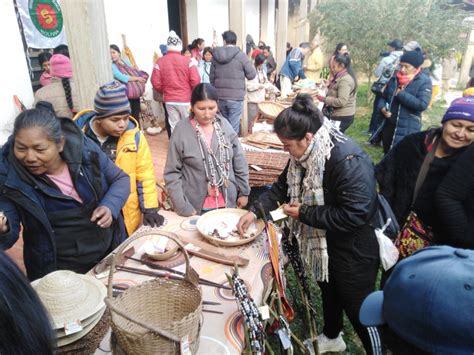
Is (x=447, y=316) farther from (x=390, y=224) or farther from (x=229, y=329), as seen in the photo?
(x=390, y=224)

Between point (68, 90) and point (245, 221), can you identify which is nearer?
point (245, 221)

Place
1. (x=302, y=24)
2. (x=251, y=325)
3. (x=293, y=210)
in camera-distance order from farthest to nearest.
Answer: (x=302, y=24), (x=293, y=210), (x=251, y=325)

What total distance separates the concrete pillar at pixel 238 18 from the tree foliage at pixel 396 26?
14.7ft

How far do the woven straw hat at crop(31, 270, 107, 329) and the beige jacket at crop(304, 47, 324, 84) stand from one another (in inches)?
316

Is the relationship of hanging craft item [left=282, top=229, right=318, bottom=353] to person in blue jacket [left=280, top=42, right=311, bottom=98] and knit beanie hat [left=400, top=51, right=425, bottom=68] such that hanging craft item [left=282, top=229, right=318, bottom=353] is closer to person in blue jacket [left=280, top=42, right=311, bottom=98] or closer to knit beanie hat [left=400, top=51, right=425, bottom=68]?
knit beanie hat [left=400, top=51, right=425, bottom=68]

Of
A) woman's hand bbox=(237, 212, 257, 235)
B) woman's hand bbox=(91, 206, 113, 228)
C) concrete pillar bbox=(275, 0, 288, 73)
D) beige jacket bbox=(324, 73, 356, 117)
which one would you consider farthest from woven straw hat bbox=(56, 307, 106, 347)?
concrete pillar bbox=(275, 0, 288, 73)

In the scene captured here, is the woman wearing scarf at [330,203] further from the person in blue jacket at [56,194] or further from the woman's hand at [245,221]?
the person in blue jacket at [56,194]

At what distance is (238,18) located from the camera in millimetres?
6484

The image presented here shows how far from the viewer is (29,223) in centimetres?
175

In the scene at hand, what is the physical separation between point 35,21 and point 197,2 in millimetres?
4955

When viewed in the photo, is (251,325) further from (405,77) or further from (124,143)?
(405,77)

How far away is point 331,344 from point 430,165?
137cm

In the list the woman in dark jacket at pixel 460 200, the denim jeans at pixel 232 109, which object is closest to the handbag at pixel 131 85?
the denim jeans at pixel 232 109

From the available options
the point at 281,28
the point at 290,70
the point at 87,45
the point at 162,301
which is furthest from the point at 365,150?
the point at 281,28
